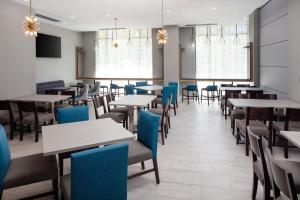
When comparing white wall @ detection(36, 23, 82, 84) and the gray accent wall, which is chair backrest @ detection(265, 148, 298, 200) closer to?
the gray accent wall

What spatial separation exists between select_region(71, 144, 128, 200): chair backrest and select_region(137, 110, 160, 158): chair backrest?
1.03 metres

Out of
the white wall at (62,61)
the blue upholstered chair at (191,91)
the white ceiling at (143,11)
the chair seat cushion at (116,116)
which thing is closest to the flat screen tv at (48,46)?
the white wall at (62,61)

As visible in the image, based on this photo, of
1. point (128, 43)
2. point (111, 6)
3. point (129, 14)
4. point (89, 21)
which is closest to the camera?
point (111, 6)

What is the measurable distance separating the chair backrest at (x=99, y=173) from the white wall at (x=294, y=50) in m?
4.18

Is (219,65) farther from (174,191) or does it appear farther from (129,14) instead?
(174,191)

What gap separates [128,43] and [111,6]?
495 centimetres

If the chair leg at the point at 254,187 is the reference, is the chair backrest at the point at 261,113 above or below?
above

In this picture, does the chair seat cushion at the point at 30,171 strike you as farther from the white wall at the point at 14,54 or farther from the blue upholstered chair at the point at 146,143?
the white wall at the point at 14,54

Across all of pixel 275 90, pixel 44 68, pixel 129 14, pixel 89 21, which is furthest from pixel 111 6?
pixel 275 90

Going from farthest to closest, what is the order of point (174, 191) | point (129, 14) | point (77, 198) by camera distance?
point (129, 14), point (174, 191), point (77, 198)

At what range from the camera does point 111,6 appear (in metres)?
7.07

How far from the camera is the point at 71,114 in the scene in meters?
3.62

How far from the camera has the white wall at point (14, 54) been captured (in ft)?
20.0

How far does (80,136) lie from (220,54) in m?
9.41
